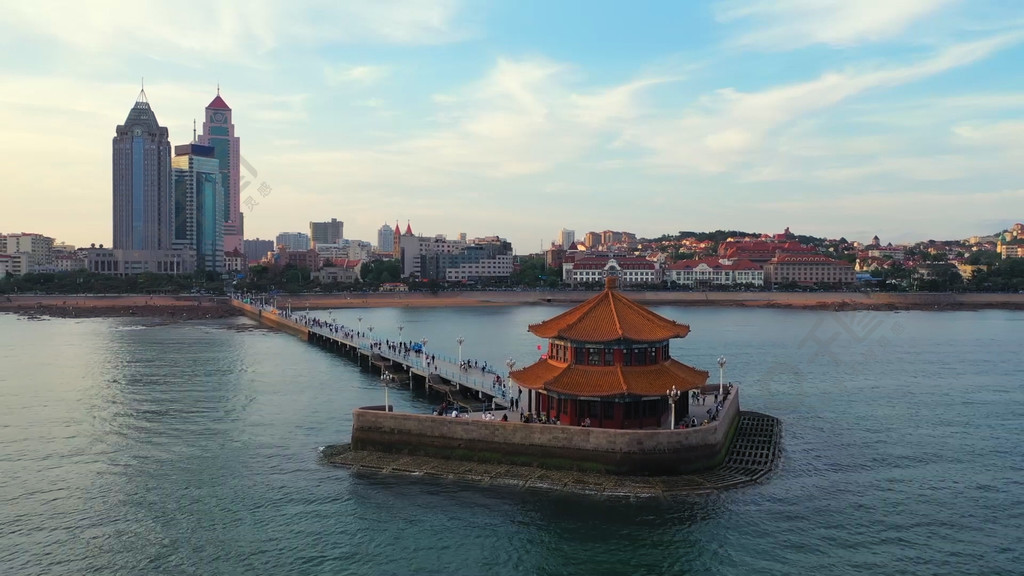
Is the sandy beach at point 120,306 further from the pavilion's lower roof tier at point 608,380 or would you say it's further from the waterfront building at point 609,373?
the pavilion's lower roof tier at point 608,380

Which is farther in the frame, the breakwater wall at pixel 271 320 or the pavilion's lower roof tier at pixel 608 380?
the breakwater wall at pixel 271 320

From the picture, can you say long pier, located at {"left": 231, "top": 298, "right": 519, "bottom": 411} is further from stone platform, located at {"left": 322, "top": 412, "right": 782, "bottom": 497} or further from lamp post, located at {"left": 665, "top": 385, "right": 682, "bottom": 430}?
lamp post, located at {"left": 665, "top": 385, "right": 682, "bottom": 430}

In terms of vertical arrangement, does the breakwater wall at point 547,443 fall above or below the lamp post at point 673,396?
below

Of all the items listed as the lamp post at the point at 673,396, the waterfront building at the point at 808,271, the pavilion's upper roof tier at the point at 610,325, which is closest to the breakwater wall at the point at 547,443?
the lamp post at the point at 673,396

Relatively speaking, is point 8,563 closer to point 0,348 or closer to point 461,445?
point 461,445

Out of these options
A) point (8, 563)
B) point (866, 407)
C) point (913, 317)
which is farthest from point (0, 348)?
point (913, 317)

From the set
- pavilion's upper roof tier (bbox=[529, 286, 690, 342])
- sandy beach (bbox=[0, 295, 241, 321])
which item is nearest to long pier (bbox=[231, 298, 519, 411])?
pavilion's upper roof tier (bbox=[529, 286, 690, 342])

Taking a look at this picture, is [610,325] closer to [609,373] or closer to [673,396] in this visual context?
[609,373]
